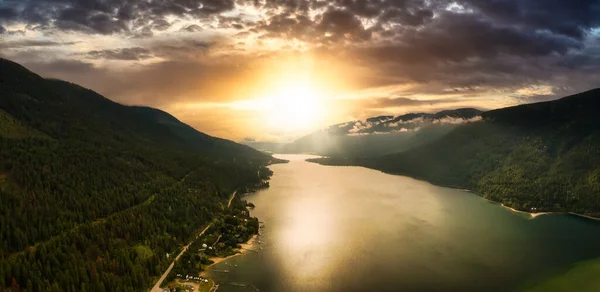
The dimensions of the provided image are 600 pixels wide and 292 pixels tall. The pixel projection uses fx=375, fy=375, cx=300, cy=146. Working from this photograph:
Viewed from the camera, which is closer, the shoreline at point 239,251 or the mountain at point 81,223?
the mountain at point 81,223

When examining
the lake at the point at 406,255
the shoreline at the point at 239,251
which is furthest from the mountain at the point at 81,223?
the lake at the point at 406,255

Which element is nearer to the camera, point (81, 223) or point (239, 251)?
point (81, 223)

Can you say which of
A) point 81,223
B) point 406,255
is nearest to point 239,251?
point 81,223

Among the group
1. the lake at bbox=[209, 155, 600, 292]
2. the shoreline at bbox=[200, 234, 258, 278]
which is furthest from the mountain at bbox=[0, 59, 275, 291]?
the lake at bbox=[209, 155, 600, 292]

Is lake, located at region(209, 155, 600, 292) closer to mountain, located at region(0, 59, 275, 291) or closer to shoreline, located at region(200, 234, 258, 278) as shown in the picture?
shoreline, located at region(200, 234, 258, 278)

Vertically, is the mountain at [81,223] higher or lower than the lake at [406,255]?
higher

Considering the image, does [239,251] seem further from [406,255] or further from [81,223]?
[406,255]

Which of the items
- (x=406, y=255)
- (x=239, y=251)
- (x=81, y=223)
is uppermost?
(x=81, y=223)

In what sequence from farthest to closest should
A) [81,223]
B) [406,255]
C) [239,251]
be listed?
[239,251] → [81,223] → [406,255]

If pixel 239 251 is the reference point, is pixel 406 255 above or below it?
above

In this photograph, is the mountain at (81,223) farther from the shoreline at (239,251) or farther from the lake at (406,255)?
the lake at (406,255)

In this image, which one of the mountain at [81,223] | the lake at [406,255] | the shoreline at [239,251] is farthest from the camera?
the shoreline at [239,251]

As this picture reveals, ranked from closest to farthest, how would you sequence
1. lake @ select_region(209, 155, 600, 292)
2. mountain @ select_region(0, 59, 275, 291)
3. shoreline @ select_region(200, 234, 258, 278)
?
mountain @ select_region(0, 59, 275, 291)
lake @ select_region(209, 155, 600, 292)
shoreline @ select_region(200, 234, 258, 278)
